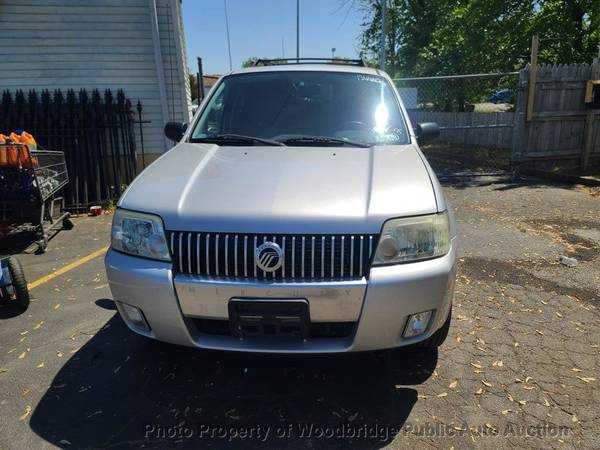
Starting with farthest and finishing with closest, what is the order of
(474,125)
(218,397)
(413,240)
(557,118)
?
(474,125) → (557,118) → (218,397) → (413,240)

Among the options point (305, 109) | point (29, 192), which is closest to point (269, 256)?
point (305, 109)

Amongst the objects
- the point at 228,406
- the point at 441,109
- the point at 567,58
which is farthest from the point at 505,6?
the point at 228,406

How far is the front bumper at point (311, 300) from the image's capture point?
2.38 meters

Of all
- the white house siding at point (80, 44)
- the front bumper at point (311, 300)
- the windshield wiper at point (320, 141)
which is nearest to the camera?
the front bumper at point (311, 300)

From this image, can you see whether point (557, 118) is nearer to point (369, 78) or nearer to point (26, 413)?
point (369, 78)

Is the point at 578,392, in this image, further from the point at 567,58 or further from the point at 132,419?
the point at 567,58

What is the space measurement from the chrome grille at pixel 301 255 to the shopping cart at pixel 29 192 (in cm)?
411

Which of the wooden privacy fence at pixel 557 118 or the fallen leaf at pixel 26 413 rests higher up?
the wooden privacy fence at pixel 557 118

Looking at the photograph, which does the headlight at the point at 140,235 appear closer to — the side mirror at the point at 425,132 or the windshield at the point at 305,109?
the windshield at the point at 305,109

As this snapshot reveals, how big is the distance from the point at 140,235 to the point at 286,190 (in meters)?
0.84

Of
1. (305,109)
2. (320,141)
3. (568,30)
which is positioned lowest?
(320,141)

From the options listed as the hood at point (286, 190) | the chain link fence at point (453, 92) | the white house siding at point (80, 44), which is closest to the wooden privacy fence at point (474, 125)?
the chain link fence at point (453, 92)

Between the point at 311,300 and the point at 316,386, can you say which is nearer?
the point at 311,300

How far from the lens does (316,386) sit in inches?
114
